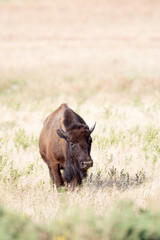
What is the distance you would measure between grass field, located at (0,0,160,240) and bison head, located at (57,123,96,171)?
0.48m

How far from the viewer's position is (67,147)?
6590mm

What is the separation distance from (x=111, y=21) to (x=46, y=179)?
173ft

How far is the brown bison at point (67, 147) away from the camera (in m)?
6.32

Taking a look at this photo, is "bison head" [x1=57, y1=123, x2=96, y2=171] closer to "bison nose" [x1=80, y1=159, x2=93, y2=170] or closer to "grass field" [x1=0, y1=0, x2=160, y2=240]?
"bison nose" [x1=80, y1=159, x2=93, y2=170]

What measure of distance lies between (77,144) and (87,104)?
29.8 feet

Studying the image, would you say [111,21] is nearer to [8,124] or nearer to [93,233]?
[8,124]

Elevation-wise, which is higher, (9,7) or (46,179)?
(9,7)

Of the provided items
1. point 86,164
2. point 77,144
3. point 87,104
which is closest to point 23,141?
point 77,144

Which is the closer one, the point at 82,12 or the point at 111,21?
the point at 111,21

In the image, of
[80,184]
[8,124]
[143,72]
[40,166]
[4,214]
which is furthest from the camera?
[143,72]

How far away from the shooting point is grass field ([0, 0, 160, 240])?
6520 mm

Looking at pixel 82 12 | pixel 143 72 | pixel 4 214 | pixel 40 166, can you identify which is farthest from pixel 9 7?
pixel 4 214

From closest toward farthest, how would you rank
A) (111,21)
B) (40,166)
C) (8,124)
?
1. (40,166)
2. (8,124)
3. (111,21)

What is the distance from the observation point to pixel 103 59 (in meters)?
32.3
